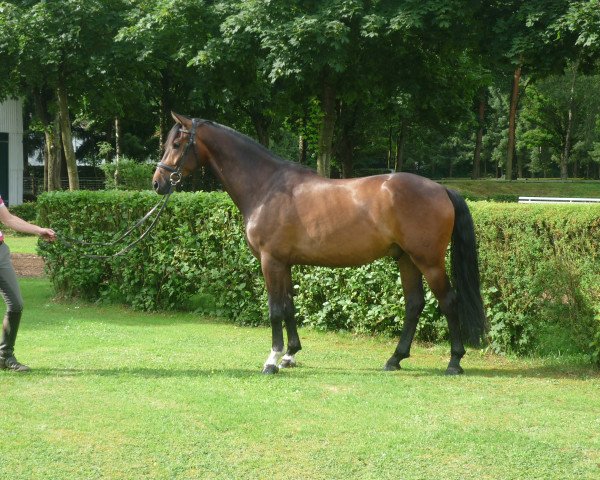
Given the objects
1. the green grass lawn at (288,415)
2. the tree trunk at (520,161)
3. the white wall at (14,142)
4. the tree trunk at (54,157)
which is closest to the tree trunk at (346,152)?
the tree trunk at (54,157)

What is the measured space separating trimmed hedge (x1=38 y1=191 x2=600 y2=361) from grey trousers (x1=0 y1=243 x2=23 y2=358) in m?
4.09

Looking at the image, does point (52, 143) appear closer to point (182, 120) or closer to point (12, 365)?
point (182, 120)

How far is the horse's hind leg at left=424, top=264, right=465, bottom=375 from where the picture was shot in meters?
7.79

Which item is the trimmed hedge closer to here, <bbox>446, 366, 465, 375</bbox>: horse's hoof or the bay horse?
the bay horse

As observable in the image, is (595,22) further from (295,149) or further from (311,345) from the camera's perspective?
(295,149)

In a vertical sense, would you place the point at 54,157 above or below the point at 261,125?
below

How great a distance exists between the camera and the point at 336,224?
8.05m

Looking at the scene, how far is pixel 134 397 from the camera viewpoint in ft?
22.4

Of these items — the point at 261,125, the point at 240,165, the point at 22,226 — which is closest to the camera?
the point at 22,226

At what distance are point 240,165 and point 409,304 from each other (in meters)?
2.42

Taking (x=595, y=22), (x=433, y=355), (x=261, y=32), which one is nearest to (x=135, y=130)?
(x=261, y=32)

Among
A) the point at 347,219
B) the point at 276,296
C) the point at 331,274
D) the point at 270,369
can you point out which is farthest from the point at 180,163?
the point at 331,274

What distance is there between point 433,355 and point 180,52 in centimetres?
1586

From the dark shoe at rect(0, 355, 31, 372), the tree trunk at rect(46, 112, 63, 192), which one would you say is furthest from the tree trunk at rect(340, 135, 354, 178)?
the dark shoe at rect(0, 355, 31, 372)
